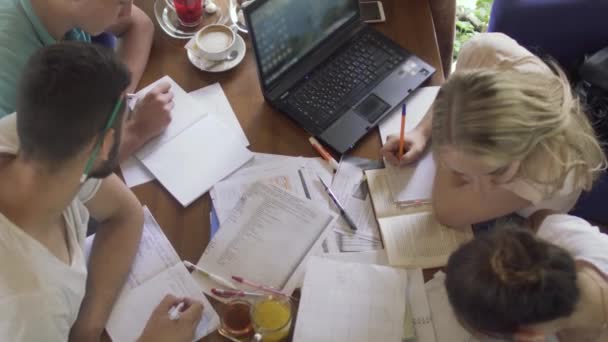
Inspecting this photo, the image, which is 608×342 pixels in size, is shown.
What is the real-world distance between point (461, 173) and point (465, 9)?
167cm

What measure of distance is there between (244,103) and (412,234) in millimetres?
510

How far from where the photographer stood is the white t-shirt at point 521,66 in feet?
3.67

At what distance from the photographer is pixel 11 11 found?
1.24 metres

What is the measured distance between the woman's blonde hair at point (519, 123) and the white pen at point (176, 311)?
0.59 m

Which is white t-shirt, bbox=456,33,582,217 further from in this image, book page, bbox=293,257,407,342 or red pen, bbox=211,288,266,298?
red pen, bbox=211,288,266,298

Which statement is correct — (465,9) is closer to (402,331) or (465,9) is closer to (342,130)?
(342,130)

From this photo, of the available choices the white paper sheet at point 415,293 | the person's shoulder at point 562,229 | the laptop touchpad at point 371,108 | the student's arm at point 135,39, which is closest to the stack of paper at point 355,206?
the white paper sheet at point 415,293

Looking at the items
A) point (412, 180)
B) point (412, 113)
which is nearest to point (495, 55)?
point (412, 113)

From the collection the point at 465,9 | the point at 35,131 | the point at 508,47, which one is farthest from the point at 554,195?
the point at 465,9

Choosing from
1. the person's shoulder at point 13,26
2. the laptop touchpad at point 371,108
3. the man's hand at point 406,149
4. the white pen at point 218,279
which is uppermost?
the person's shoulder at point 13,26

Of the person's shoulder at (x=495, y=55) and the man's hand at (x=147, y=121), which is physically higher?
the man's hand at (x=147, y=121)

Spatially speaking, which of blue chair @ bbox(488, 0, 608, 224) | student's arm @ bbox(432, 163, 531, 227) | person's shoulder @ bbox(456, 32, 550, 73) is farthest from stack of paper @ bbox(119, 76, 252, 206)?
blue chair @ bbox(488, 0, 608, 224)

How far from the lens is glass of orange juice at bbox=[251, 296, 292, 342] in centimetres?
100

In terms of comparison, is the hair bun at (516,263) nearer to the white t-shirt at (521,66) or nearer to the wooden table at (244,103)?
the white t-shirt at (521,66)
